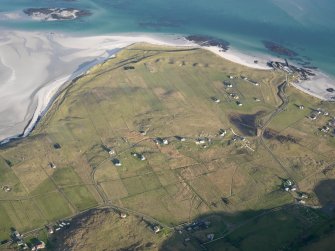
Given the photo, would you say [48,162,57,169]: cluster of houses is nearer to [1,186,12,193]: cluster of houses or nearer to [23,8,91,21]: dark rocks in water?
[1,186,12,193]: cluster of houses

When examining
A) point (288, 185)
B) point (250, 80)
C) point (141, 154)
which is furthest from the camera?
point (250, 80)

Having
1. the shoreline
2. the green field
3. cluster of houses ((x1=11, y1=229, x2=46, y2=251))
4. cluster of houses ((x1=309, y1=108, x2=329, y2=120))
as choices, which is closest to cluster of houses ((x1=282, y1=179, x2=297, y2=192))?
the green field

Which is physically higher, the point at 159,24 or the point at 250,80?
the point at 159,24

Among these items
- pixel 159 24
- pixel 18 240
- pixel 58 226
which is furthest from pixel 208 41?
pixel 18 240

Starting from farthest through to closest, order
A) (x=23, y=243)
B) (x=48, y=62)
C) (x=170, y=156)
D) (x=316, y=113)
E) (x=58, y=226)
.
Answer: (x=48, y=62), (x=316, y=113), (x=170, y=156), (x=58, y=226), (x=23, y=243)

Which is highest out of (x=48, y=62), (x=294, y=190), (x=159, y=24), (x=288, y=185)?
(x=159, y=24)

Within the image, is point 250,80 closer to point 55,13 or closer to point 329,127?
point 329,127
